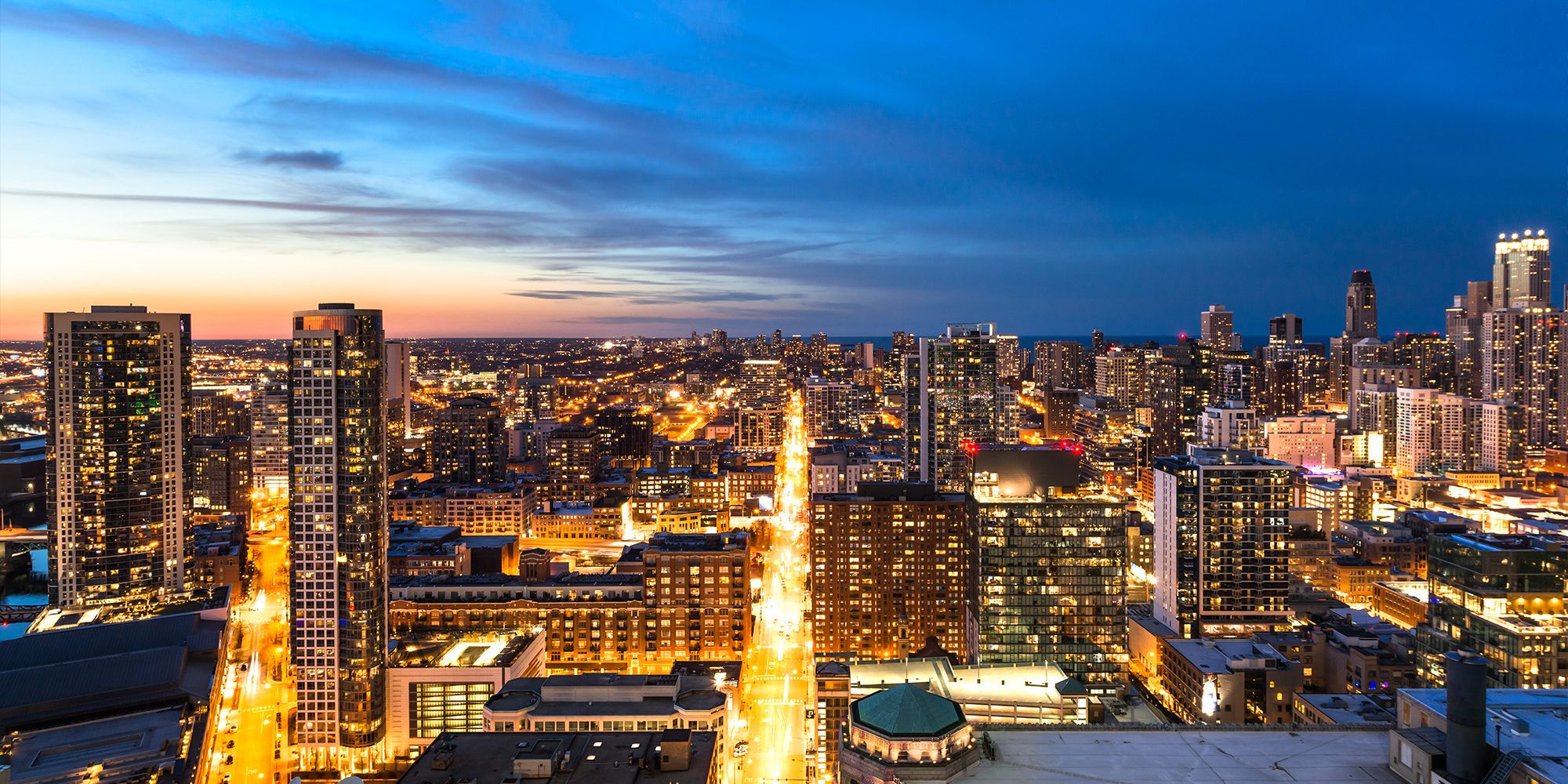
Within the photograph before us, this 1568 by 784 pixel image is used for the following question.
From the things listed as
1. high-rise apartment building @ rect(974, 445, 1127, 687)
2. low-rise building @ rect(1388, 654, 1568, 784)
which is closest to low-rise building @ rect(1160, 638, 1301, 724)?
high-rise apartment building @ rect(974, 445, 1127, 687)

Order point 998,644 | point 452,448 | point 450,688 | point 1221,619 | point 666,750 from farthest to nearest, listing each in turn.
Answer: point 452,448 → point 1221,619 → point 998,644 → point 450,688 → point 666,750

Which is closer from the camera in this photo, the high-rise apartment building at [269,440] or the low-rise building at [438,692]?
the low-rise building at [438,692]

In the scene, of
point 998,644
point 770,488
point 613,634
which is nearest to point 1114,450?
point 770,488

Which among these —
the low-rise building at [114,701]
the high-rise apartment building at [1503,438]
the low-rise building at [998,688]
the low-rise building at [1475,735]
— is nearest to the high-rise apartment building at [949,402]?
the high-rise apartment building at [1503,438]

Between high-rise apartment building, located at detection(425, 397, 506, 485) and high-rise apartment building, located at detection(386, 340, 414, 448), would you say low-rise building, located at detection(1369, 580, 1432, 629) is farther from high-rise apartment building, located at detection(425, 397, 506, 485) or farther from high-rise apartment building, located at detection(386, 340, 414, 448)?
high-rise apartment building, located at detection(386, 340, 414, 448)

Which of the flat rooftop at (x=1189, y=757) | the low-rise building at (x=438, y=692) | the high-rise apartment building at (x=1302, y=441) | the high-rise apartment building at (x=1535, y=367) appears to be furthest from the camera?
the high-rise apartment building at (x=1535, y=367)

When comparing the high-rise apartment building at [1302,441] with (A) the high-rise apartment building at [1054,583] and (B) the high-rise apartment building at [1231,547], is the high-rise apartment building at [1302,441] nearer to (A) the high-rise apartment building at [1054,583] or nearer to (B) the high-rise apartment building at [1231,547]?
(B) the high-rise apartment building at [1231,547]

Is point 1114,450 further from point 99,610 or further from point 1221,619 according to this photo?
point 99,610
